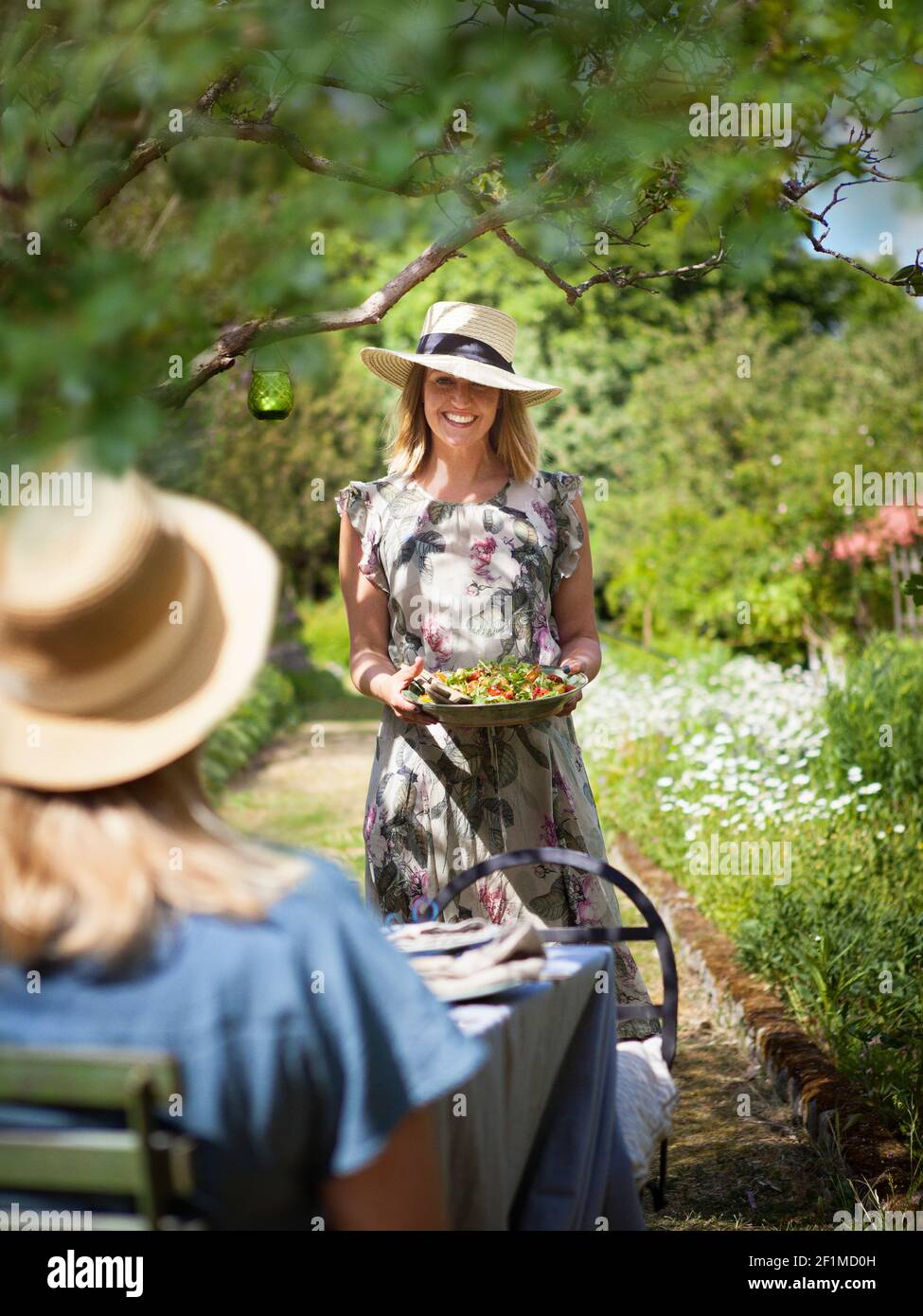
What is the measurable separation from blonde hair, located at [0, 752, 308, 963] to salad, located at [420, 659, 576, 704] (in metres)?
1.57

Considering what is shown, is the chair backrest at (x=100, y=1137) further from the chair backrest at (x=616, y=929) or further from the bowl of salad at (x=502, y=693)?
the bowl of salad at (x=502, y=693)

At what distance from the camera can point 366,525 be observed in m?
3.44

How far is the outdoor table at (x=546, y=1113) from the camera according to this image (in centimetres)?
185

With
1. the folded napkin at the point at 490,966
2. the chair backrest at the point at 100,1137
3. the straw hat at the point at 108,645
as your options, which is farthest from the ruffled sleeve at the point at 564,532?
the chair backrest at the point at 100,1137

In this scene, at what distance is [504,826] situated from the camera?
11.0 feet

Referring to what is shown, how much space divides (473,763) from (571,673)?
0.33m

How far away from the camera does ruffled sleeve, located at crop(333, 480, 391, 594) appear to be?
134 inches

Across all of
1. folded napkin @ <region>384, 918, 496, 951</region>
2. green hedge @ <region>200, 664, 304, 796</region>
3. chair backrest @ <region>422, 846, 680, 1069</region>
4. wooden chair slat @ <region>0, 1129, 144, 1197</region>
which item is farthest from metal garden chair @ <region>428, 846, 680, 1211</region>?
green hedge @ <region>200, 664, 304, 796</region>

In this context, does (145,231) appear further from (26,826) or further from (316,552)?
(316,552)

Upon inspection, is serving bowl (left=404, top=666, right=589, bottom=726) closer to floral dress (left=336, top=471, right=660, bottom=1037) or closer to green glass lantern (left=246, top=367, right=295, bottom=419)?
floral dress (left=336, top=471, right=660, bottom=1037)

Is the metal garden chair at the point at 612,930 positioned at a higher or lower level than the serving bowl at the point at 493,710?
lower

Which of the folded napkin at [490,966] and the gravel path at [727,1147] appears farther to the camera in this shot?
the gravel path at [727,1147]

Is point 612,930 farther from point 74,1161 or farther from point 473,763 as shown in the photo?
point 74,1161

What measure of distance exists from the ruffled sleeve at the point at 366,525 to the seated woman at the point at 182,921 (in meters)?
1.79
